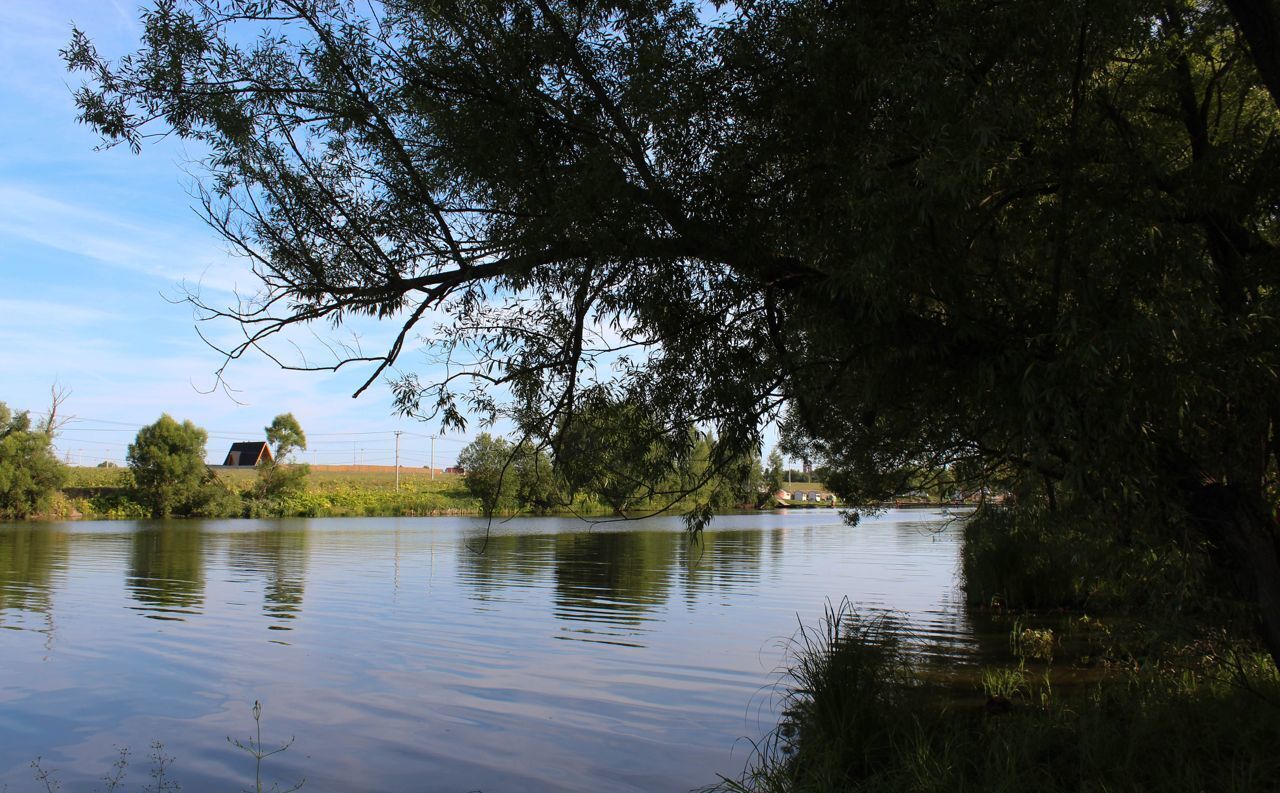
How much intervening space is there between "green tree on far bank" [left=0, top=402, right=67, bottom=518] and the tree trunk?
209 ft

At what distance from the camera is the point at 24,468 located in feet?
179

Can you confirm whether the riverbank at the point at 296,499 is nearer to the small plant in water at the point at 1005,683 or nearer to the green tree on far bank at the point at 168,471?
the green tree on far bank at the point at 168,471

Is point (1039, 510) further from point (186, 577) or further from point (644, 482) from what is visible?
point (186, 577)

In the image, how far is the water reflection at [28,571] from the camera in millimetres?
17664

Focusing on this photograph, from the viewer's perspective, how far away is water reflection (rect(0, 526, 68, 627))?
17664 millimetres

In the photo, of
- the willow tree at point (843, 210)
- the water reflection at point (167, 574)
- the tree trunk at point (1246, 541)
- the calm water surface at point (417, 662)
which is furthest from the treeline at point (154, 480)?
the tree trunk at point (1246, 541)

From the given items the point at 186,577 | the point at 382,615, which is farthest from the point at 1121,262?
the point at 186,577

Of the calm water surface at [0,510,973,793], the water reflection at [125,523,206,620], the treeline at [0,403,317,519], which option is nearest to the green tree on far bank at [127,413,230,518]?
the treeline at [0,403,317,519]

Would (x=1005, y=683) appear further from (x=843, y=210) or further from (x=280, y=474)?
(x=280, y=474)

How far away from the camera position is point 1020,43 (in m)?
4.75

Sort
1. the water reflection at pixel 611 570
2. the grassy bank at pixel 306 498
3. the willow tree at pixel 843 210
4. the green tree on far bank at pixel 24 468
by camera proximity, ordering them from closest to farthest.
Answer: the willow tree at pixel 843 210, the water reflection at pixel 611 570, the green tree on far bank at pixel 24 468, the grassy bank at pixel 306 498

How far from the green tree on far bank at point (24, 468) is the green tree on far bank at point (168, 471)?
590 cm

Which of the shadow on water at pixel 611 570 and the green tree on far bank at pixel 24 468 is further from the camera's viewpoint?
the green tree on far bank at pixel 24 468

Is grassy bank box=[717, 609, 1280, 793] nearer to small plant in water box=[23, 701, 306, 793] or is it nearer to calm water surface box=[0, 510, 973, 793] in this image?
calm water surface box=[0, 510, 973, 793]
